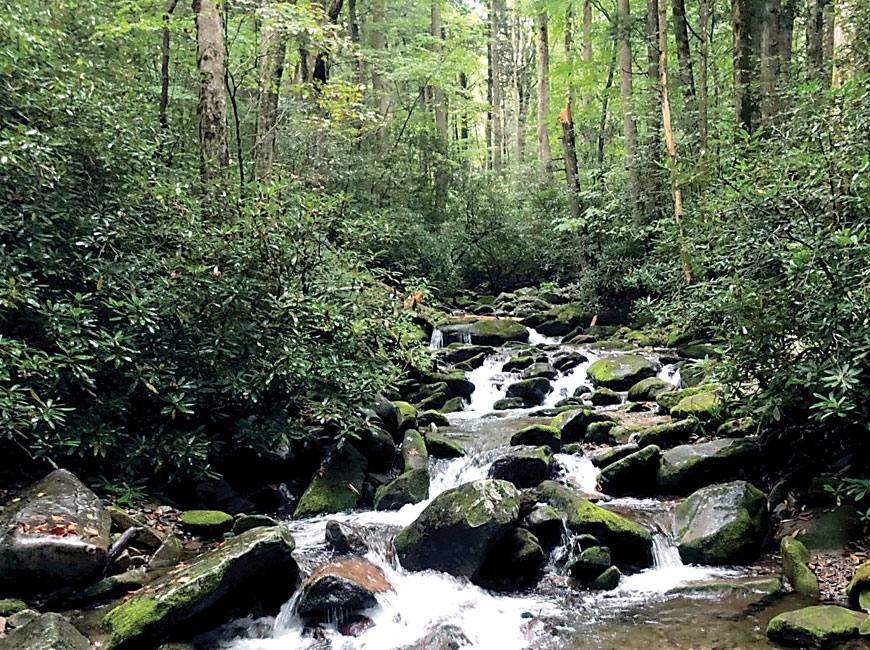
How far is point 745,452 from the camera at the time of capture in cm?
639

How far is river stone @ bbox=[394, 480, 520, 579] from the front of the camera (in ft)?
17.7

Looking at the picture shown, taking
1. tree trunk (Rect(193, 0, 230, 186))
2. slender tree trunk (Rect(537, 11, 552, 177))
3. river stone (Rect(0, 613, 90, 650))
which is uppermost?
slender tree trunk (Rect(537, 11, 552, 177))

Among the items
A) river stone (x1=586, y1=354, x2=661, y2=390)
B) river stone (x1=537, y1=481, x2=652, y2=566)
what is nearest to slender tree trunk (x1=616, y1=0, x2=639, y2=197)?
river stone (x1=586, y1=354, x2=661, y2=390)

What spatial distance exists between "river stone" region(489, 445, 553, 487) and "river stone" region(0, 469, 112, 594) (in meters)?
4.19

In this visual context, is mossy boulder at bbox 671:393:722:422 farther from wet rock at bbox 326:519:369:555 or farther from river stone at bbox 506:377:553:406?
wet rock at bbox 326:519:369:555

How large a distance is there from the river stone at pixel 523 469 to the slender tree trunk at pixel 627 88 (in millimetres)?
9883

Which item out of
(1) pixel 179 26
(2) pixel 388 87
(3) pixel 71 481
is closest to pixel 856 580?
(3) pixel 71 481

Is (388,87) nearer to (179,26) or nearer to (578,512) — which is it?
(179,26)

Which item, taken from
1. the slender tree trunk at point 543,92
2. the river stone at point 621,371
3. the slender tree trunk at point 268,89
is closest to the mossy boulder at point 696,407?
the river stone at point 621,371

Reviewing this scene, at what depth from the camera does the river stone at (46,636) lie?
11.9 ft

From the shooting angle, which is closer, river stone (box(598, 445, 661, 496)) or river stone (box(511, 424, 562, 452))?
river stone (box(598, 445, 661, 496))

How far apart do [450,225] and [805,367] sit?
46.3 feet

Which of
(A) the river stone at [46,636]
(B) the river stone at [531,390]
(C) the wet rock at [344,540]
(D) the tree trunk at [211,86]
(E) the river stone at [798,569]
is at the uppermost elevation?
(D) the tree trunk at [211,86]

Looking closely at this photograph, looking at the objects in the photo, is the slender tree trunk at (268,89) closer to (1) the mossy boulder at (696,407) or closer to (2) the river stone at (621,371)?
(2) the river stone at (621,371)
